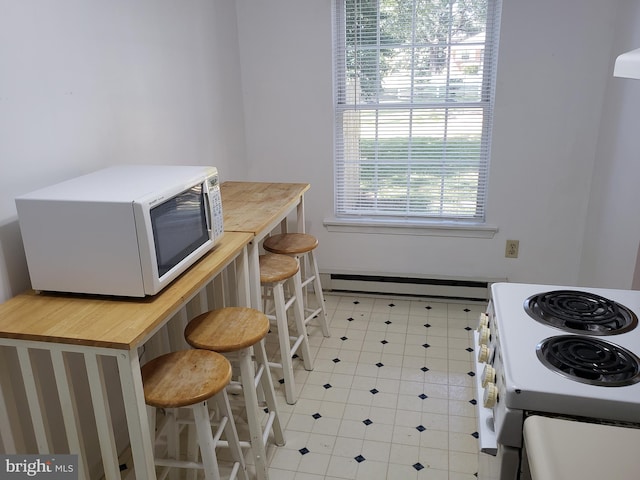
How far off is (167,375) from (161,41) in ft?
5.41

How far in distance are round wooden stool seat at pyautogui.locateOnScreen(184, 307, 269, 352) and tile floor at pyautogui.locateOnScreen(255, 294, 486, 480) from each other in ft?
2.22

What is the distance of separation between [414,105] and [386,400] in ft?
6.16

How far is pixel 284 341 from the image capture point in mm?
2551

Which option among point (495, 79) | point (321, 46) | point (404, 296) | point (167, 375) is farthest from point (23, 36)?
point (404, 296)

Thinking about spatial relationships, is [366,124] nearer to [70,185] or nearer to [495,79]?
[495,79]

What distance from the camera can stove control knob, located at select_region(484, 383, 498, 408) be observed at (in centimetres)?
143

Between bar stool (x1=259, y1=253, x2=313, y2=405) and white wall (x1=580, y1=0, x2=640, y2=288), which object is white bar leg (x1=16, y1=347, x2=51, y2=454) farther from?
white wall (x1=580, y1=0, x2=640, y2=288)

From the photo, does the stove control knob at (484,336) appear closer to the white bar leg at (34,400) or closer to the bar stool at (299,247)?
the bar stool at (299,247)

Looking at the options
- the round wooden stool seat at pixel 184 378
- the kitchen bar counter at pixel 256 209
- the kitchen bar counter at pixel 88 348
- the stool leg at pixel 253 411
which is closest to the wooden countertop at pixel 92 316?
the kitchen bar counter at pixel 88 348

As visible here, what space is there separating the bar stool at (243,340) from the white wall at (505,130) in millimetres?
1722

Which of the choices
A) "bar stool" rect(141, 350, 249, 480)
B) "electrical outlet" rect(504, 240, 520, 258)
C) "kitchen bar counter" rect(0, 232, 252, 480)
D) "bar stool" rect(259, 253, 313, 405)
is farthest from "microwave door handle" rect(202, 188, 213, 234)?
"electrical outlet" rect(504, 240, 520, 258)

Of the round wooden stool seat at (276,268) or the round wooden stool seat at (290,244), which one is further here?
the round wooden stool seat at (290,244)

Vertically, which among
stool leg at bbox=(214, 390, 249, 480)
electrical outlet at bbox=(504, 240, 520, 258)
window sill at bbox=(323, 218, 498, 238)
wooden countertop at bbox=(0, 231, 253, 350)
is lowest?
stool leg at bbox=(214, 390, 249, 480)

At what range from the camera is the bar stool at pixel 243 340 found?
1.88m
